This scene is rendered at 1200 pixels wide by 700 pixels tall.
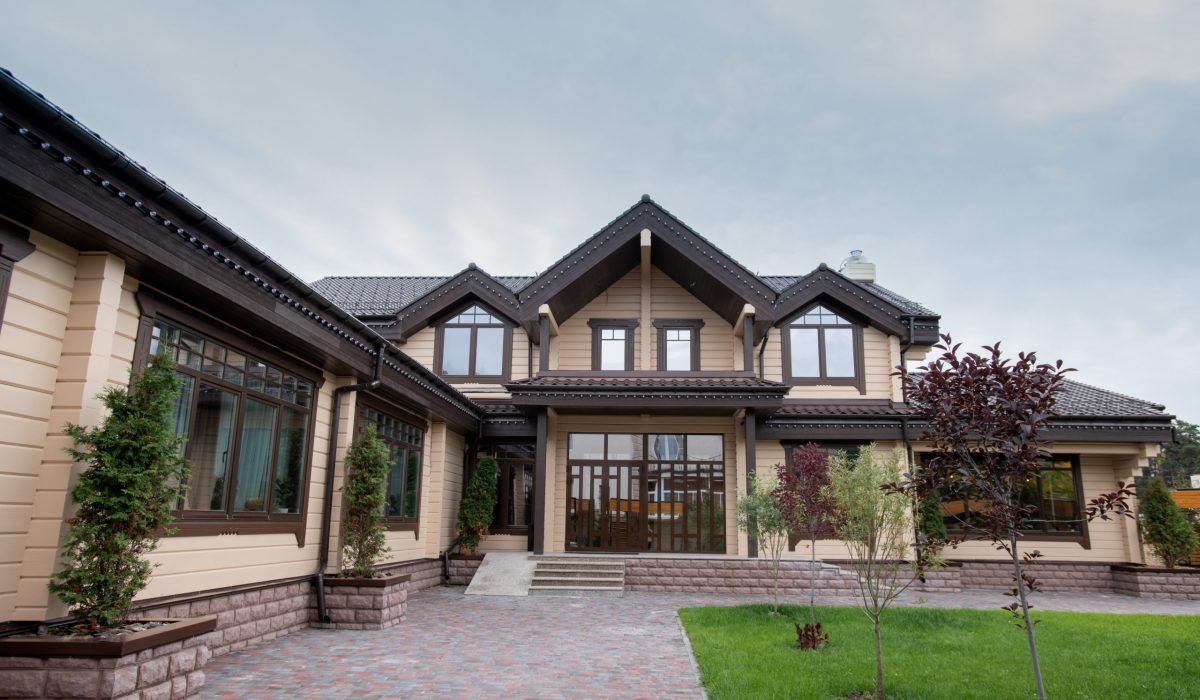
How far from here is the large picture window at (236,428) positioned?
6762 millimetres

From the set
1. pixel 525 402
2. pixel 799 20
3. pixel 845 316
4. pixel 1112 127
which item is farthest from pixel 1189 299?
pixel 525 402

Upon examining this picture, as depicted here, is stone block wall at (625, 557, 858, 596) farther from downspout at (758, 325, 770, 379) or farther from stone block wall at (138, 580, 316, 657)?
stone block wall at (138, 580, 316, 657)

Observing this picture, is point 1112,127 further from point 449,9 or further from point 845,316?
point 449,9

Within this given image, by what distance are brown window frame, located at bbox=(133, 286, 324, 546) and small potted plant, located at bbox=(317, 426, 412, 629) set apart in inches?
26.9

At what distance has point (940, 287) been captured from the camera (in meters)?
24.3

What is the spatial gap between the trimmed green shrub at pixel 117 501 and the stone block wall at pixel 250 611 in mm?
1372

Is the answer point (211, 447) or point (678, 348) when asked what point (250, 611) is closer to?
point (211, 447)

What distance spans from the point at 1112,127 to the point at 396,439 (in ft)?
48.3

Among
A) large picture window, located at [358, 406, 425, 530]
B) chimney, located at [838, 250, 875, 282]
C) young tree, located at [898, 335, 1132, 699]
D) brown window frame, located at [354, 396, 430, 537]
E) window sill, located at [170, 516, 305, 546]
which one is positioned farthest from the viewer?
chimney, located at [838, 250, 875, 282]

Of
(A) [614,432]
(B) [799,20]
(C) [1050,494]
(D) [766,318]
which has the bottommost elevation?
(C) [1050,494]

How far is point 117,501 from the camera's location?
4910 mm

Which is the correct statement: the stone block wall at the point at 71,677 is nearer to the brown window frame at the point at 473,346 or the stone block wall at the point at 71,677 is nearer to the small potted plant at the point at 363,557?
the small potted plant at the point at 363,557

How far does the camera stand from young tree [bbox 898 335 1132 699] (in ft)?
16.4

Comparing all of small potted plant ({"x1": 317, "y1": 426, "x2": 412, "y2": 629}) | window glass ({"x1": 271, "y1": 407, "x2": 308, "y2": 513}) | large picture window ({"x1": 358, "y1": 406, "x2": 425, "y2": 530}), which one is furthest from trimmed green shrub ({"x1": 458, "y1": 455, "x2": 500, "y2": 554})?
window glass ({"x1": 271, "y1": 407, "x2": 308, "y2": 513})
